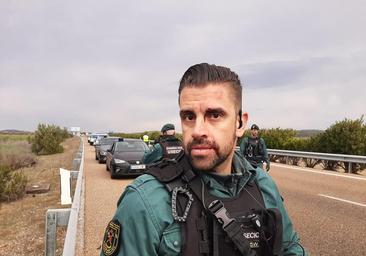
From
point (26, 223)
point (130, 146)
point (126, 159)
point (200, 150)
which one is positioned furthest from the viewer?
point (130, 146)

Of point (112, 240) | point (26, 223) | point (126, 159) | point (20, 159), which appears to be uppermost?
point (112, 240)

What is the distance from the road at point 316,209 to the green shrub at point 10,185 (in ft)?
7.17

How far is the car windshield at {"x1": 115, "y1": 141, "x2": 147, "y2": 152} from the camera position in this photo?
16.4 metres

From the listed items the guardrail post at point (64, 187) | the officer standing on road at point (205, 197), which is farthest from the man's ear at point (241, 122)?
the guardrail post at point (64, 187)

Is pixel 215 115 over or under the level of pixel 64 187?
over

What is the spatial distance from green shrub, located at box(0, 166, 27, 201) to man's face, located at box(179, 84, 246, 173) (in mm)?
12139

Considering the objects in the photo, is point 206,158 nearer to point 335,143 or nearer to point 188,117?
point 188,117

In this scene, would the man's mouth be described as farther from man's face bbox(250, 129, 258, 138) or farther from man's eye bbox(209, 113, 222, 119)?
man's face bbox(250, 129, 258, 138)

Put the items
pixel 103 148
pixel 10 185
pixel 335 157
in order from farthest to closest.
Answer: pixel 103 148 → pixel 335 157 → pixel 10 185

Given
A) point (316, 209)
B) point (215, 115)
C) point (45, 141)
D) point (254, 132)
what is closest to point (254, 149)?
point (254, 132)

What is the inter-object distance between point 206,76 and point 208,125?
250 millimetres

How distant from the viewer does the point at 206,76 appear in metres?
1.93

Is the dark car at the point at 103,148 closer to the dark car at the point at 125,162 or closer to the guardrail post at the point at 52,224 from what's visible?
the dark car at the point at 125,162

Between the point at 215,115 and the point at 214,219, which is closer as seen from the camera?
the point at 214,219
